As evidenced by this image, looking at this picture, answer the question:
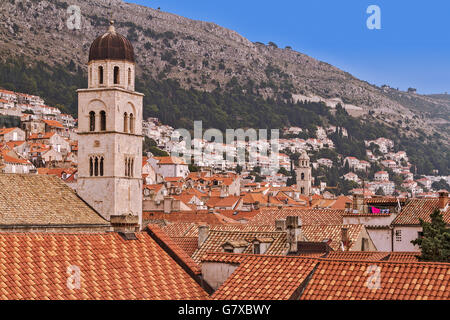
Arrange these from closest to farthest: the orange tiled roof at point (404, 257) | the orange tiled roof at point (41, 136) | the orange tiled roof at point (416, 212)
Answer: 1. the orange tiled roof at point (404, 257)
2. the orange tiled roof at point (416, 212)
3. the orange tiled roof at point (41, 136)

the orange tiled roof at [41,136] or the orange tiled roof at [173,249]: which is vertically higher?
the orange tiled roof at [41,136]

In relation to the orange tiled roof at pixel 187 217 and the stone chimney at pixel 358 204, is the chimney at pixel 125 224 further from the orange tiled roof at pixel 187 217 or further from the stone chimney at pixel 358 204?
the orange tiled roof at pixel 187 217

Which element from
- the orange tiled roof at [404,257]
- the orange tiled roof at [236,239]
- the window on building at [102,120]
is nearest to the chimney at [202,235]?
the orange tiled roof at [236,239]

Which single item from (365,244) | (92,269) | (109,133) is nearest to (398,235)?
(365,244)

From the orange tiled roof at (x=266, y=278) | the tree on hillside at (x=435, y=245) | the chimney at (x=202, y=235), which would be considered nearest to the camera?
the orange tiled roof at (x=266, y=278)

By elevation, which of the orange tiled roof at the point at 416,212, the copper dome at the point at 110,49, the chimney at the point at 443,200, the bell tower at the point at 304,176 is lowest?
the orange tiled roof at the point at 416,212

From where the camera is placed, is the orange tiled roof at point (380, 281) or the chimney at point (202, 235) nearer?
the orange tiled roof at point (380, 281)

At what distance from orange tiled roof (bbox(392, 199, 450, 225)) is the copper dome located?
61.6ft

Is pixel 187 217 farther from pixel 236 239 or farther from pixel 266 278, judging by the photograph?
pixel 266 278

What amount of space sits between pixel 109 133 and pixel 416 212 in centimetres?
1850

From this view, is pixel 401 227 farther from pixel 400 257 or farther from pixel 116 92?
pixel 116 92

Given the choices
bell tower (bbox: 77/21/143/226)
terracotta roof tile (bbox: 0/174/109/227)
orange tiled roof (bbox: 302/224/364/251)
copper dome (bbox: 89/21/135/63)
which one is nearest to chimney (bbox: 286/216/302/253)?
orange tiled roof (bbox: 302/224/364/251)

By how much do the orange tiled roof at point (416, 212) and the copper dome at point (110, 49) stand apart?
740 inches

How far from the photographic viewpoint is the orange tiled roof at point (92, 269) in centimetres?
1335
